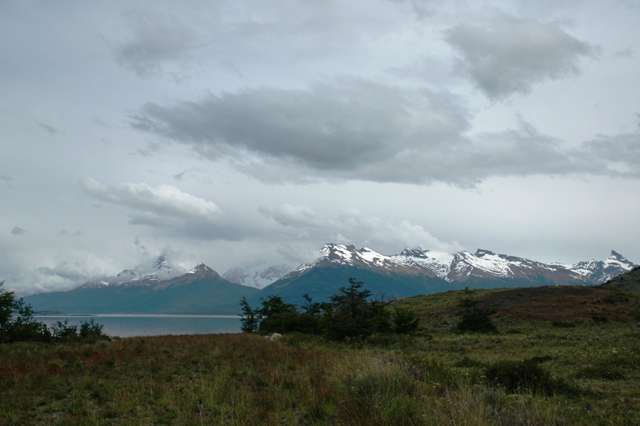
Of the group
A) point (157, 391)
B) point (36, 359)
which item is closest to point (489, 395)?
point (157, 391)

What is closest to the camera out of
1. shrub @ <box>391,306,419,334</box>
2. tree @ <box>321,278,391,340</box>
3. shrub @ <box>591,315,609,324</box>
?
tree @ <box>321,278,391,340</box>

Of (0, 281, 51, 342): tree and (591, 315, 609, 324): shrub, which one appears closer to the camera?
(0, 281, 51, 342): tree

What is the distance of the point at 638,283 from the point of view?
2876 inches

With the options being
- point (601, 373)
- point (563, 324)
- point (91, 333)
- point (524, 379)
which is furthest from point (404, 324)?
point (91, 333)

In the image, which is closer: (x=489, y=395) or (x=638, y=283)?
(x=489, y=395)

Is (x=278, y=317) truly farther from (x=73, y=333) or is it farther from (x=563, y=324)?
(x=563, y=324)

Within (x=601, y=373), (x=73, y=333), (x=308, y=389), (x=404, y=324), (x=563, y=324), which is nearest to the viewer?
(x=308, y=389)

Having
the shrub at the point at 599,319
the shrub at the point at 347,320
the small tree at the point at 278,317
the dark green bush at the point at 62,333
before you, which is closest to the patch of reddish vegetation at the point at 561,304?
the shrub at the point at 599,319

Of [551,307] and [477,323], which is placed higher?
[551,307]

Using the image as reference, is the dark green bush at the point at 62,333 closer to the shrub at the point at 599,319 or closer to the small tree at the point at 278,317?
the small tree at the point at 278,317

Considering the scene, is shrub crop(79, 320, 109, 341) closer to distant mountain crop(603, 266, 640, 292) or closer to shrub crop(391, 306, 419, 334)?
shrub crop(391, 306, 419, 334)

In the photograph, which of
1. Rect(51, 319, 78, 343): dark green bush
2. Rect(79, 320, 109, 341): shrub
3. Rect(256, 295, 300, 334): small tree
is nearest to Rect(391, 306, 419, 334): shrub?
Rect(256, 295, 300, 334): small tree

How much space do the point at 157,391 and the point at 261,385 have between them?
2.94 meters

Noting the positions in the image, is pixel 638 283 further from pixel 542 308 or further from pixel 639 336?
pixel 639 336
